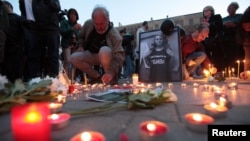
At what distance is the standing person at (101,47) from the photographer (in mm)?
2833

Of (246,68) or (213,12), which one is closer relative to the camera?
(246,68)

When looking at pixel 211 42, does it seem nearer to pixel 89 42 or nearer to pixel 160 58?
pixel 160 58

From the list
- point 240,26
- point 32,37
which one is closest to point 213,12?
point 240,26

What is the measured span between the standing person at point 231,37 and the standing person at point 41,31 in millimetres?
2941

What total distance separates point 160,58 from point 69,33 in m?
1.62

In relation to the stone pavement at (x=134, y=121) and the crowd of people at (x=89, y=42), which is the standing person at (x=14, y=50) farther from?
the stone pavement at (x=134, y=121)

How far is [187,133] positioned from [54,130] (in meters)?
0.57

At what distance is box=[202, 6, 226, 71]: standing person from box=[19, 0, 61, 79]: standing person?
103 inches

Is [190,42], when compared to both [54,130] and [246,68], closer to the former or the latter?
[246,68]

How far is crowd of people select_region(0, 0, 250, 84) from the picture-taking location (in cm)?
281

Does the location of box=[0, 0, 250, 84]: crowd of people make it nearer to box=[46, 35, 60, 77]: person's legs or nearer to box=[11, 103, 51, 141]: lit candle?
box=[46, 35, 60, 77]: person's legs

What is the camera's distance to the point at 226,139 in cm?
81

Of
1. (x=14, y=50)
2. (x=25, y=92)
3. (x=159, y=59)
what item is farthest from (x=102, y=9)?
(x=25, y=92)

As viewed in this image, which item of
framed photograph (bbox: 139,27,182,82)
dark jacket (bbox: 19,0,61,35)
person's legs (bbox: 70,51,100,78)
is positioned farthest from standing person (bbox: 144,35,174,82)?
dark jacket (bbox: 19,0,61,35)
